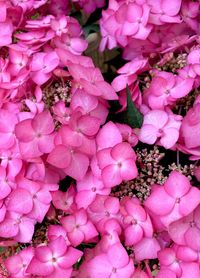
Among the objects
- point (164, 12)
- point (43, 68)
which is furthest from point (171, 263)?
point (164, 12)

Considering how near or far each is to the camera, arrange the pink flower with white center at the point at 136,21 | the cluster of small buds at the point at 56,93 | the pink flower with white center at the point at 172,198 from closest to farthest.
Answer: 1. the pink flower with white center at the point at 172,198
2. the cluster of small buds at the point at 56,93
3. the pink flower with white center at the point at 136,21

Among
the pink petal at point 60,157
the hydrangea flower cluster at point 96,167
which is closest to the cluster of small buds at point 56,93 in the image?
the hydrangea flower cluster at point 96,167

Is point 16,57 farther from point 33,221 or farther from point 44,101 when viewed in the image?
point 33,221

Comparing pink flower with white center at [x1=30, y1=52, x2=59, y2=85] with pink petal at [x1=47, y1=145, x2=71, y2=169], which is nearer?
pink petal at [x1=47, y1=145, x2=71, y2=169]

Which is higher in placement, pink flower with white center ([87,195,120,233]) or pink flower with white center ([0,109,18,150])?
pink flower with white center ([0,109,18,150])

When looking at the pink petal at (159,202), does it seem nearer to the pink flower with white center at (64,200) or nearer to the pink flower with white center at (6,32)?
the pink flower with white center at (64,200)

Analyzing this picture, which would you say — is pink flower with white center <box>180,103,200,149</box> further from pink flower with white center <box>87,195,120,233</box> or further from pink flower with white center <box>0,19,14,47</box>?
pink flower with white center <box>0,19,14,47</box>

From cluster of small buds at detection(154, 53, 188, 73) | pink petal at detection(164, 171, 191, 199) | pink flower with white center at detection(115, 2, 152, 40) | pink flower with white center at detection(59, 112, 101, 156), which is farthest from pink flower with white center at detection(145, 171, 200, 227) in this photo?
pink flower with white center at detection(115, 2, 152, 40)

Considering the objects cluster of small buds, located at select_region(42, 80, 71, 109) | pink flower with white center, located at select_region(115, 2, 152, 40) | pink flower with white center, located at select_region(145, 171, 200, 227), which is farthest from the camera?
pink flower with white center, located at select_region(115, 2, 152, 40)
